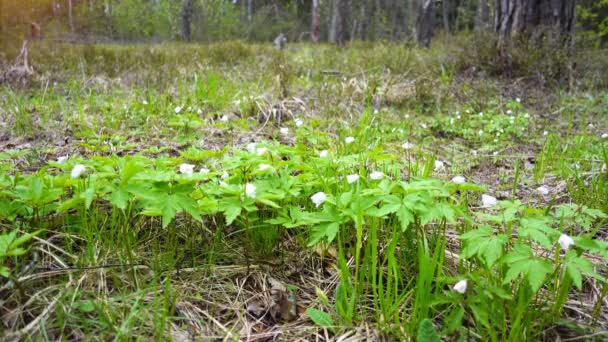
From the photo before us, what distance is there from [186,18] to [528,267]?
16836 mm

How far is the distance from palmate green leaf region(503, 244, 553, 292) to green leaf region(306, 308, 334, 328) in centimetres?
60

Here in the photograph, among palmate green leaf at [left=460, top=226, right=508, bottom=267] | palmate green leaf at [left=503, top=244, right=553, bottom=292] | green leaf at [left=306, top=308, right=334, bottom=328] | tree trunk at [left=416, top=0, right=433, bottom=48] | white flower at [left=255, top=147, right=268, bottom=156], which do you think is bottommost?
green leaf at [left=306, top=308, right=334, bottom=328]

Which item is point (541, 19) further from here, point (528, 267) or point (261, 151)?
point (528, 267)

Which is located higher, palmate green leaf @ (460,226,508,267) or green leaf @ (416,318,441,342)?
palmate green leaf @ (460,226,508,267)

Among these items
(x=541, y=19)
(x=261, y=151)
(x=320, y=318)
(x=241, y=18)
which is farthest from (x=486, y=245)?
(x=241, y=18)

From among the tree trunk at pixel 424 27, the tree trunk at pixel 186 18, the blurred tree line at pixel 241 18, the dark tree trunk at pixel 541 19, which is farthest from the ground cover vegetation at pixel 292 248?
the tree trunk at pixel 186 18

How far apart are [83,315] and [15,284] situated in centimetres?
26

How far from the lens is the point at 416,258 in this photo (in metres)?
1.62

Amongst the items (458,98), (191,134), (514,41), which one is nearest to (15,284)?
(191,134)

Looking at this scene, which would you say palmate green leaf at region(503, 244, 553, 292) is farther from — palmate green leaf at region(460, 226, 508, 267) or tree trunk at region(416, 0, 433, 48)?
tree trunk at region(416, 0, 433, 48)

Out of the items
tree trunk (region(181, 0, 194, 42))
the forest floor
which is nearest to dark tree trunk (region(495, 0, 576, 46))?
the forest floor

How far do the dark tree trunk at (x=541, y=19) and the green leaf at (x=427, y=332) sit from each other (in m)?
5.80

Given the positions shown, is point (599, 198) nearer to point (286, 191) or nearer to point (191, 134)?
point (286, 191)

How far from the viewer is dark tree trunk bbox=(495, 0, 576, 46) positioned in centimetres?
573
